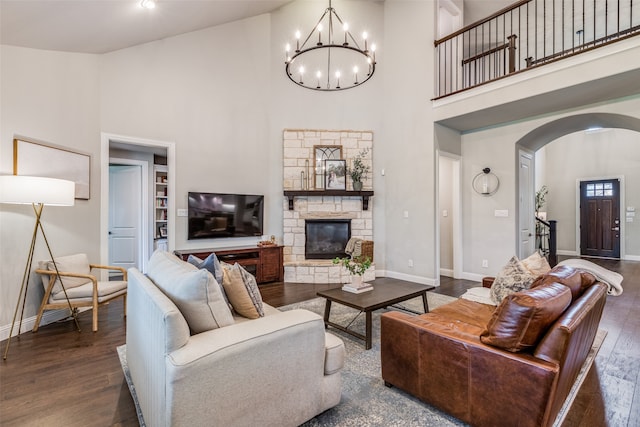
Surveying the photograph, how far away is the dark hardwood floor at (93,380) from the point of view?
70.3 inches

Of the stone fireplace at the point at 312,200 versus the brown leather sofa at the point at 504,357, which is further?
the stone fireplace at the point at 312,200

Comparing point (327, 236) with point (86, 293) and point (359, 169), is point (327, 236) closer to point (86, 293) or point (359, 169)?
point (359, 169)

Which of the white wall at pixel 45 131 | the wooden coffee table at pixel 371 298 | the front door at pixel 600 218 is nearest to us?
the wooden coffee table at pixel 371 298

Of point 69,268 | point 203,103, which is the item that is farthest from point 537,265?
point 203,103

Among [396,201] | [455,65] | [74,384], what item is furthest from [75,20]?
[455,65]

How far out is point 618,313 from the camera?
3.58 m

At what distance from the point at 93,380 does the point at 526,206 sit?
236 inches

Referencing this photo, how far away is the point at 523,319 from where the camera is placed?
146 cm

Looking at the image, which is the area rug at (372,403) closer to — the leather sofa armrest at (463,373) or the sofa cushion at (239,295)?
the leather sofa armrest at (463,373)

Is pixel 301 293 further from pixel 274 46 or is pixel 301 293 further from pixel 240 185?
pixel 274 46

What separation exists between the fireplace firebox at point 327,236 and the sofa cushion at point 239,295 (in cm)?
354

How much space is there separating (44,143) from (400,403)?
13.3 feet

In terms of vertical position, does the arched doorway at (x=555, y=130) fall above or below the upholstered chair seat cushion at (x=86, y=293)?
above

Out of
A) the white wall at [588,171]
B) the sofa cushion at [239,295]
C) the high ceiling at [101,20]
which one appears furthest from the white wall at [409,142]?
the white wall at [588,171]
